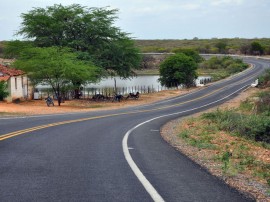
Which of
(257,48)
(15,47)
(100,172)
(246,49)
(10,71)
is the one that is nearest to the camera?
(100,172)

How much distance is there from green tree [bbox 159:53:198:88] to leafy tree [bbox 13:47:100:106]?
80.8ft

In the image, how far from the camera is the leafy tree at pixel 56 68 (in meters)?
43.8

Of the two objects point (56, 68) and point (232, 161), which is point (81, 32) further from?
point (232, 161)

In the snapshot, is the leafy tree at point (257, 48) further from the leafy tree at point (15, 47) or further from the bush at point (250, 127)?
the bush at point (250, 127)

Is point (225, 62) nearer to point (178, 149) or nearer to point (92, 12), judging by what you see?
point (92, 12)

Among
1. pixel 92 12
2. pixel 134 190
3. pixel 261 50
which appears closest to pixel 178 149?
pixel 134 190

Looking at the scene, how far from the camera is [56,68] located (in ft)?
144

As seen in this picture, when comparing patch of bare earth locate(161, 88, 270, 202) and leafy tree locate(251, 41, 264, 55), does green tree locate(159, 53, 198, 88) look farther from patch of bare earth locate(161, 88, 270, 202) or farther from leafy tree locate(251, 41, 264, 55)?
leafy tree locate(251, 41, 264, 55)

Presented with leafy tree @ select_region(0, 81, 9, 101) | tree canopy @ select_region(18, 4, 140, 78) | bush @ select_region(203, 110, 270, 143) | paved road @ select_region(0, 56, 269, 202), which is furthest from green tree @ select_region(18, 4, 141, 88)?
paved road @ select_region(0, 56, 269, 202)

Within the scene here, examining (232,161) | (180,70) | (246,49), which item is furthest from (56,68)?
(246,49)

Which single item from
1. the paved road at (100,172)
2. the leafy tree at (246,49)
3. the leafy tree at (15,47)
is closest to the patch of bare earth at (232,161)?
the paved road at (100,172)

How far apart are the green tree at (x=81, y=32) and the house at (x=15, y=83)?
19.7ft

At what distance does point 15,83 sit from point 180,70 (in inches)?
1184

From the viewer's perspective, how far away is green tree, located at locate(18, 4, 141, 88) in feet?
176
